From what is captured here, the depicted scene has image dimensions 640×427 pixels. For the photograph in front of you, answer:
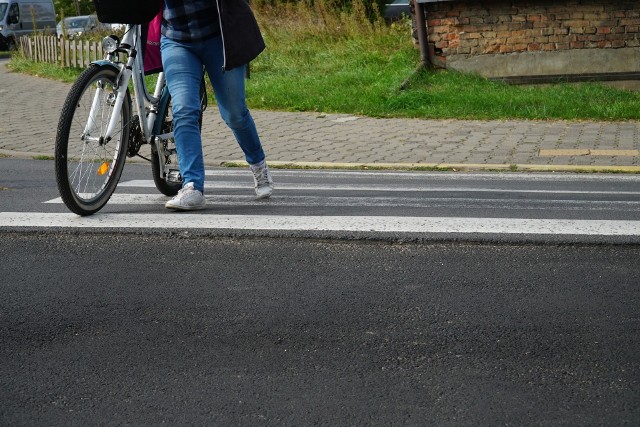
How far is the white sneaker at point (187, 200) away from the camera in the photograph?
19.1 feet

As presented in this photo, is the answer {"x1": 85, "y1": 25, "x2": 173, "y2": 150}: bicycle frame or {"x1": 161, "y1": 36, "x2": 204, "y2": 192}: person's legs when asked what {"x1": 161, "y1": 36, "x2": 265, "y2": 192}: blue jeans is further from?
{"x1": 85, "y1": 25, "x2": 173, "y2": 150}: bicycle frame

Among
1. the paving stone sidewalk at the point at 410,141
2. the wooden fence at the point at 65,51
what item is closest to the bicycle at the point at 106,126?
the paving stone sidewalk at the point at 410,141

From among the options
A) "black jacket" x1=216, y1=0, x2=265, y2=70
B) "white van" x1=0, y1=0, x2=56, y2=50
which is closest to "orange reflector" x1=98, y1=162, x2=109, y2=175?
"black jacket" x1=216, y1=0, x2=265, y2=70

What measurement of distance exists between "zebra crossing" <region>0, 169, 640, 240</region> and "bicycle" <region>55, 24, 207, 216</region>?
0.59 ft

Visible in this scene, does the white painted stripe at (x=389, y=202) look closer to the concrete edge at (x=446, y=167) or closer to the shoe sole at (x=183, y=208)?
the shoe sole at (x=183, y=208)

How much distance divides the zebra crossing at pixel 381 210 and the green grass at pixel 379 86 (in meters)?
4.97

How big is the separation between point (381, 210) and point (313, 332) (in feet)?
7.43

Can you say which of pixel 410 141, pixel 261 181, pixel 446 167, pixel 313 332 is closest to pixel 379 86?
pixel 410 141

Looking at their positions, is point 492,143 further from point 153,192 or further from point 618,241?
point 618,241

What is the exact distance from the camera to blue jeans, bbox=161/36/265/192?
19.2 ft

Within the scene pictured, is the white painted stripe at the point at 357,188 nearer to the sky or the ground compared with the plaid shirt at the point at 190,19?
nearer to the ground

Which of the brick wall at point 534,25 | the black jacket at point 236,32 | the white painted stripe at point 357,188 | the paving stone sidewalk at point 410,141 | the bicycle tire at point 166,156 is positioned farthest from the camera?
the brick wall at point 534,25

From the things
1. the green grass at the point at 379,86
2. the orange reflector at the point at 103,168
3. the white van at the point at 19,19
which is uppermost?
the orange reflector at the point at 103,168

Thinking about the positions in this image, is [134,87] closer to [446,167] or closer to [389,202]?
[389,202]
